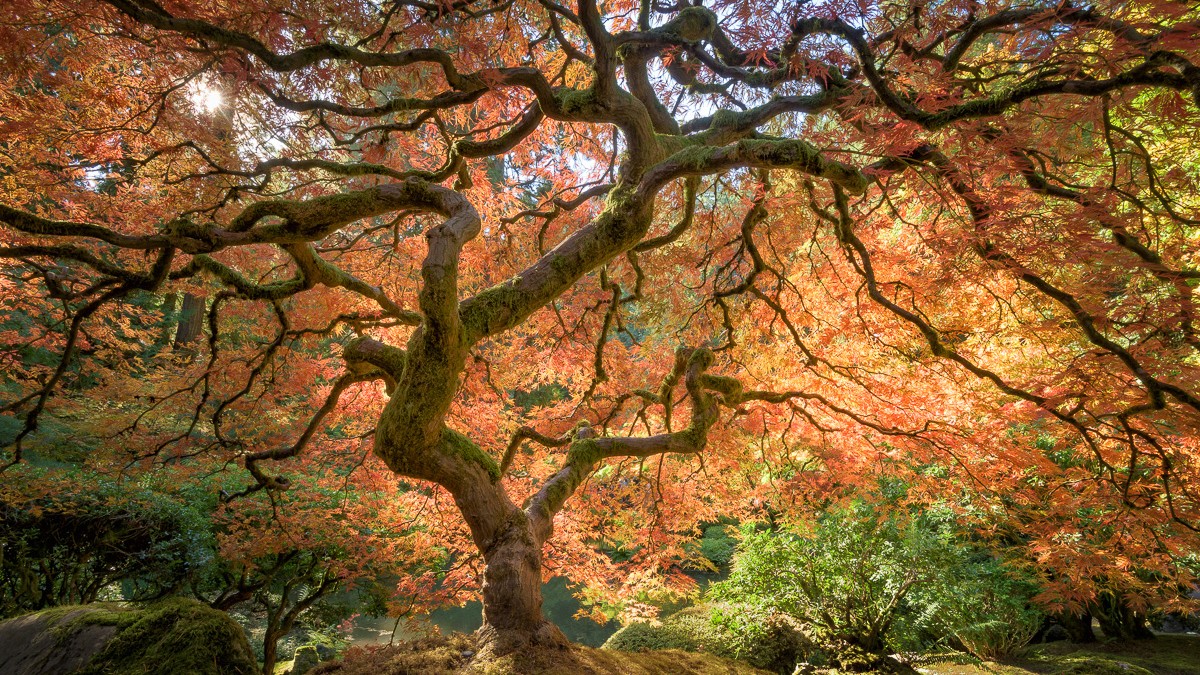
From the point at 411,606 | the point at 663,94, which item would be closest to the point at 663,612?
the point at 411,606

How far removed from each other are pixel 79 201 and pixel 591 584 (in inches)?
201

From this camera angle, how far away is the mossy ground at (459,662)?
2098mm

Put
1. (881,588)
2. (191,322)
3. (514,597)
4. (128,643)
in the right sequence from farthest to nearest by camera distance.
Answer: (191,322), (881,588), (514,597), (128,643)

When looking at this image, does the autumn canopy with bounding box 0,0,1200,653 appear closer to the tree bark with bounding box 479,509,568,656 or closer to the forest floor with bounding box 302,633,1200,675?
the tree bark with bounding box 479,509,568,656

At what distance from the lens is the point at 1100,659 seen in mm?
4125

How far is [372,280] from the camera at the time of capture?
4668 mm

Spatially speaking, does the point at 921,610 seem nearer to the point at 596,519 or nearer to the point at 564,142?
Result: the point at 596,519

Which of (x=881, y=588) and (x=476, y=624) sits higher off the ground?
(x=881, y=588)

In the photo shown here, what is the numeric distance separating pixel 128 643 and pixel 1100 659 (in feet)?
20.2

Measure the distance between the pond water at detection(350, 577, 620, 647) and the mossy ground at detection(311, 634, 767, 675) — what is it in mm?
5302

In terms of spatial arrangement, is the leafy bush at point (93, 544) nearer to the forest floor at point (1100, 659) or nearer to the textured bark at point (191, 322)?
the textured bark at point (191, 322)

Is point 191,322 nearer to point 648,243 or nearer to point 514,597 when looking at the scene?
point 648,243

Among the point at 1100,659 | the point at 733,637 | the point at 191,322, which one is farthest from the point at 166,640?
the point at 191,322

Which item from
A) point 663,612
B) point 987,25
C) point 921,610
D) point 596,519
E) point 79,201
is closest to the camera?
point 987,25
